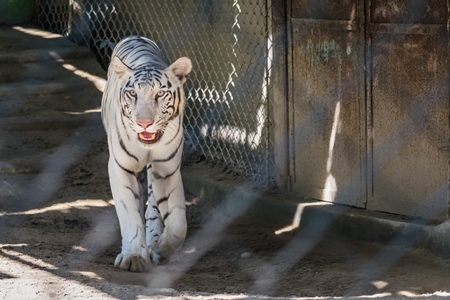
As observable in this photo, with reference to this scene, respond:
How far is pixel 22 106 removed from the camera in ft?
31.1

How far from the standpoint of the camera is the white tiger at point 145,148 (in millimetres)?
6301

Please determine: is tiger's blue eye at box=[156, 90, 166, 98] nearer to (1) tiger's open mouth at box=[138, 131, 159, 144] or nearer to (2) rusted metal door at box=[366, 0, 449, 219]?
(1) tiger's open mouth at box=[138, 131, 159, 144]

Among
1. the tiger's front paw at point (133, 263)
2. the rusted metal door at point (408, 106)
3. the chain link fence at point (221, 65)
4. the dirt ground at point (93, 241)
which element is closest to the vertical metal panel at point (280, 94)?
the chain link fence at point (221, 65)

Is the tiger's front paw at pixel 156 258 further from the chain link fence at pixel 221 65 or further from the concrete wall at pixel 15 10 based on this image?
the concrete wall at pixel 15 10

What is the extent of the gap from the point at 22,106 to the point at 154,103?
3.48 m

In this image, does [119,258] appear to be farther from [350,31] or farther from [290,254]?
[350,31]

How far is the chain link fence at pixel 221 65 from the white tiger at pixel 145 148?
132cm

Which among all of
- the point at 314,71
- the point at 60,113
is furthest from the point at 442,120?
the point at 60,113

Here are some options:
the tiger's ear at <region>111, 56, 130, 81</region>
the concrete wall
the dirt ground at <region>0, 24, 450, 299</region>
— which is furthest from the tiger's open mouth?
the concrete wall

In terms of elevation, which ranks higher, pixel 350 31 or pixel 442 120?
pixel 350 31

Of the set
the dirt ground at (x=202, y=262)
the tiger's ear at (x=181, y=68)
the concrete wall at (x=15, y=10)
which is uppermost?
the concrete wall at (x=15, y=10)

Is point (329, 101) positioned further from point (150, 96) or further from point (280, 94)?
point (150, 96)

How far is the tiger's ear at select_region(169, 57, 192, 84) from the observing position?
6.48m

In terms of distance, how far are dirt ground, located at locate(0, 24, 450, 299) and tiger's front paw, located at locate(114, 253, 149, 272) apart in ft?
0.25
